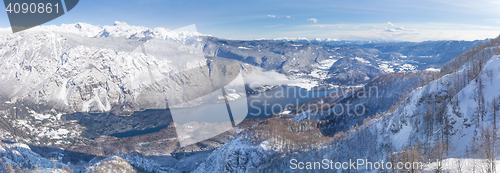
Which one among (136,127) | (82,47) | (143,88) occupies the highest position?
(82,47)

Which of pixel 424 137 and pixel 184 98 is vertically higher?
pixel 424 137

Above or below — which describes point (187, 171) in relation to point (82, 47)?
below

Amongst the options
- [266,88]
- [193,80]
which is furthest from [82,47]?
[266,88]

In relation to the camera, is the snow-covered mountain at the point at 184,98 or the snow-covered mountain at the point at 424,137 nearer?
the snow-covered mountain at the point at 424,137

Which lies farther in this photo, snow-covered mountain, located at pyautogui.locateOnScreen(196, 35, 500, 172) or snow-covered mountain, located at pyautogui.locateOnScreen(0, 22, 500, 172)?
snow-covered mountain, located at pyautogui.locateOnScreen(0, 22, 500, 172)

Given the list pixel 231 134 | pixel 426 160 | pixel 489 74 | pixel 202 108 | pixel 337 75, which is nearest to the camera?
pixel 426 160

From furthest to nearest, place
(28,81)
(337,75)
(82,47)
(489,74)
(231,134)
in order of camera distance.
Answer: (337,75) < (82,47) < (28,81) < (231,134) < (489,74)

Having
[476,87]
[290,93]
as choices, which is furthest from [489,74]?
[290,93]

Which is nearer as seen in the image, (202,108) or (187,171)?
(187,171)

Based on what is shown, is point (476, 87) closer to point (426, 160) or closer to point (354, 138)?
point (426, 160)

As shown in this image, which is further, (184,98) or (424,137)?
(184,98)
